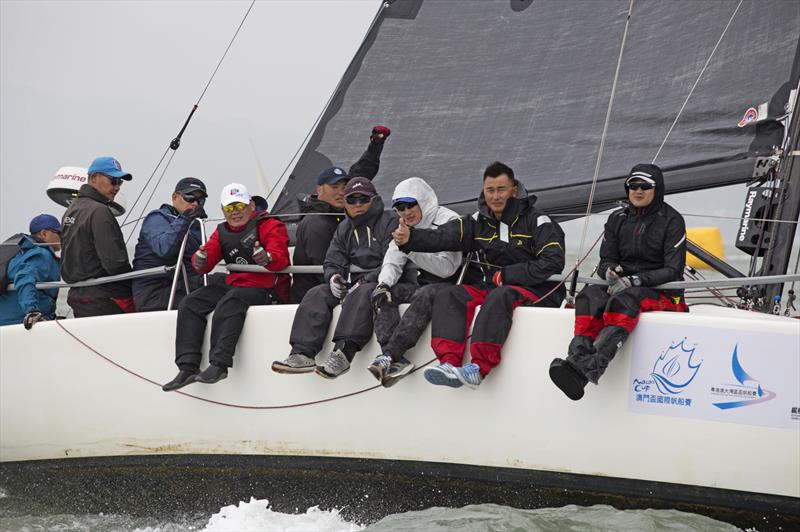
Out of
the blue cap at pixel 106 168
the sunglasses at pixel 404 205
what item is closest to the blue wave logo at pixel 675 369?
the sunglasses at pixel 404 205

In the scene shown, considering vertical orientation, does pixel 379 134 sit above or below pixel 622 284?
above

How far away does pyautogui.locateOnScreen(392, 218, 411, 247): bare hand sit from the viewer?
3184mm

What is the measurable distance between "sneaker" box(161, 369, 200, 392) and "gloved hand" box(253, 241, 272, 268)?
19.4 inches

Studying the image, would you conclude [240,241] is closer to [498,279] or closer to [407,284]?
[407,284]

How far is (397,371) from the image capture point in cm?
328

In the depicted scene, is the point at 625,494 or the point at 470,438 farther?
the point at 470,438

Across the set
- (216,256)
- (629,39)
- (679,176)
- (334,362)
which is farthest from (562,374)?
(629,39)

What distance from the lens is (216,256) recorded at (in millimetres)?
3766

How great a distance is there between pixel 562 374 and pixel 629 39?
1903mm

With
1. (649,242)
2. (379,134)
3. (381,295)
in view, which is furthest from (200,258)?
(649,242)

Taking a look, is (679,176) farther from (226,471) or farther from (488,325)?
(226,471)

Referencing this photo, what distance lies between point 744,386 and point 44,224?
3.21 metres

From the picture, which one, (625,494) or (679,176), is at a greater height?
A: (679,176)

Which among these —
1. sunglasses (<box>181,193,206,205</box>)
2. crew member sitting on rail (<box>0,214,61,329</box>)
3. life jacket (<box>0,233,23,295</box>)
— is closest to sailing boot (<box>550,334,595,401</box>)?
sunglasses (<box>181,193,206,205</box>)
